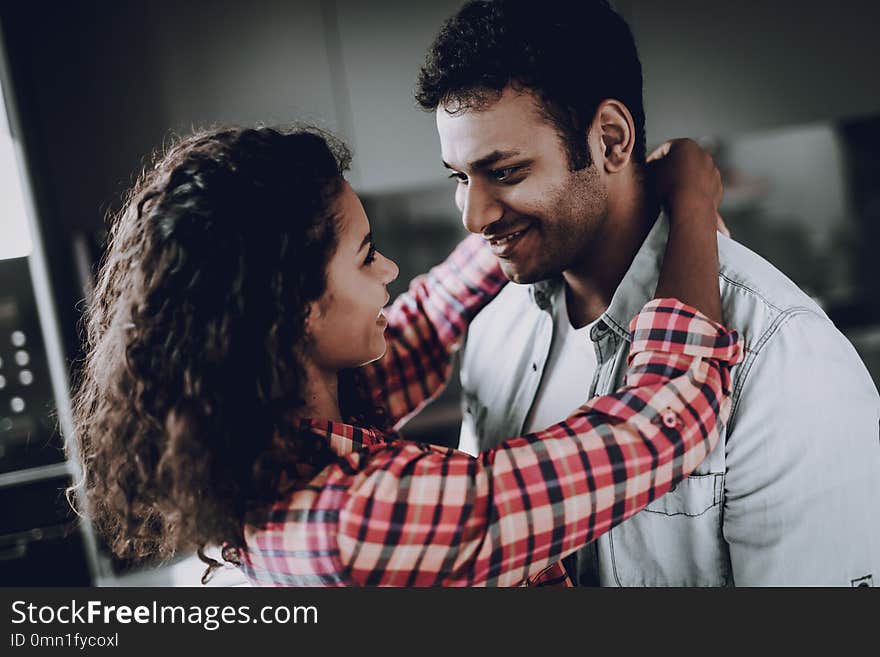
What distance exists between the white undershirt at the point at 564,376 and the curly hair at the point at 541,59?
25cm

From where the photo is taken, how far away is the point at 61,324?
1.57 m

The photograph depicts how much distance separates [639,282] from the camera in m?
0.96

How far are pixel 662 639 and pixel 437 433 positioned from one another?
1.29 m

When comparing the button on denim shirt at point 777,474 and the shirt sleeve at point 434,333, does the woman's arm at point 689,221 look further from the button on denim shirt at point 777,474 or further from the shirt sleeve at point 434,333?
the shirt sleeve at point 434,333

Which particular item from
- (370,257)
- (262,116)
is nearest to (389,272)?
(370,257)

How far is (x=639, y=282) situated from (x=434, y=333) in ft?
1.27

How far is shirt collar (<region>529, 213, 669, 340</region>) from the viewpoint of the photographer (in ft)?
3.12

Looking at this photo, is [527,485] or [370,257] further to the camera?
[370,257]

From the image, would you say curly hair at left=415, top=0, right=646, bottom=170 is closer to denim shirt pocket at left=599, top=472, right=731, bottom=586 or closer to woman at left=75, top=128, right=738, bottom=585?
woman at left=75, top=128, right=738, bottom=585

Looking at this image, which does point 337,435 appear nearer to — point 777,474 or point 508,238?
point 508,238

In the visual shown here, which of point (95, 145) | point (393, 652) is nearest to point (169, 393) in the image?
point (393, 652)

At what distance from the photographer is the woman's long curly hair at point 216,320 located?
0.73 m

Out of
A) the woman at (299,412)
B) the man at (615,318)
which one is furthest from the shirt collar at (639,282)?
the woman at (299,412)

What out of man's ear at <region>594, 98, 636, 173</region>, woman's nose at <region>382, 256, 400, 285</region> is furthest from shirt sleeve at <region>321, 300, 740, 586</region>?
man's ear at <region>594, 98, 636, 173</region>
